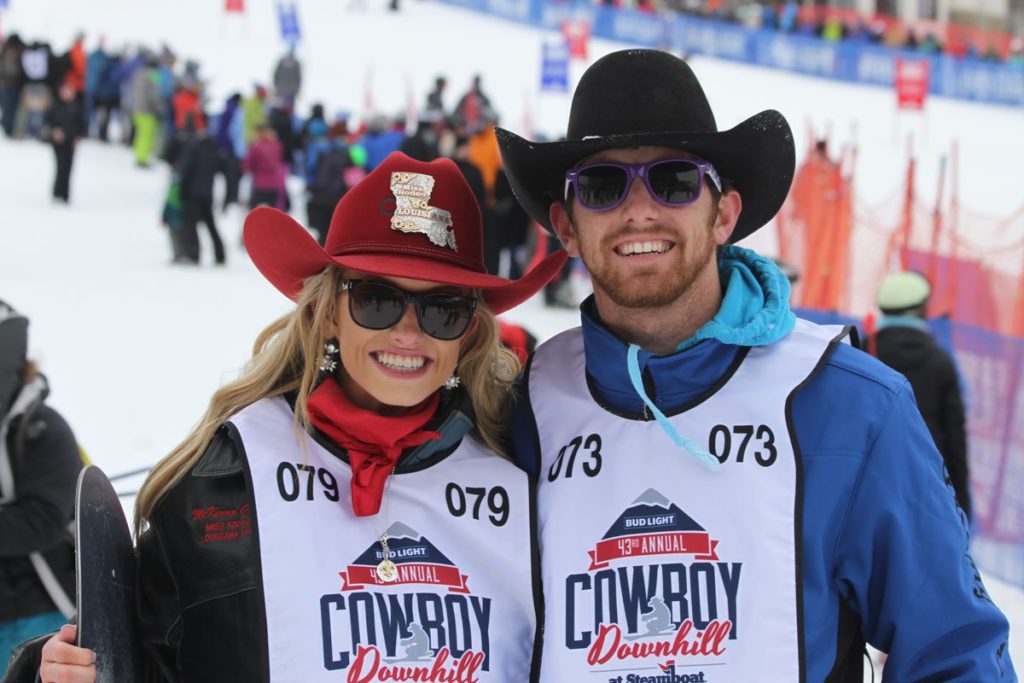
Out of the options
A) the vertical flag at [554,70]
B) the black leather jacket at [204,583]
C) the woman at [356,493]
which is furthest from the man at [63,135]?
the black leather jacket at [204,583]

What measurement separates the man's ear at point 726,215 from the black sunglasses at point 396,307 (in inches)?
22.4

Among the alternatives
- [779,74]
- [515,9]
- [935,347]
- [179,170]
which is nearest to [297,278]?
[935,347]

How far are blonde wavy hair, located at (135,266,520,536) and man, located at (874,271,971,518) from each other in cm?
313

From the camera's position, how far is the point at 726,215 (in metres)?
2.55

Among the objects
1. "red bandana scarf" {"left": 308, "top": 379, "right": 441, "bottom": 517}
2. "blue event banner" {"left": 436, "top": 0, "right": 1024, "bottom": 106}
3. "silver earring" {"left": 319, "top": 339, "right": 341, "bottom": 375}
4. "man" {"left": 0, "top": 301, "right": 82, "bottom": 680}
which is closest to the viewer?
"red bandana scarf" {"left": 308, "top": 379, "right": 441, "bottom": 517}

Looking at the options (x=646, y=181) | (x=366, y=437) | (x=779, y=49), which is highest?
(x=779, y=49)

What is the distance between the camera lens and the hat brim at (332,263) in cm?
251

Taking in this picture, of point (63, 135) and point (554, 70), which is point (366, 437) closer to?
point (554, 70)

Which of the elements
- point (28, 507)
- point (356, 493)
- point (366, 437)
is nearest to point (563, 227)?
point (366, 437)

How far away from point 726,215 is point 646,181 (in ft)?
0.87

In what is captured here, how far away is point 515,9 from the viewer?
135 ft

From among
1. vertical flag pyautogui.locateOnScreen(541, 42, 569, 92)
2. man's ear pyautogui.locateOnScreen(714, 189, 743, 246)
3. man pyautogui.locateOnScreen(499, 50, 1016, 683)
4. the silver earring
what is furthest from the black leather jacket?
vertical flag pyautogui.locateOnScreen(541, 42, 569, 92)

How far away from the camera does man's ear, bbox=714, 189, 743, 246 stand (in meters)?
2.53

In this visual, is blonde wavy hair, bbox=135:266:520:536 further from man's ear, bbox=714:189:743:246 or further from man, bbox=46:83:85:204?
man, bbox=46:83:85:204
